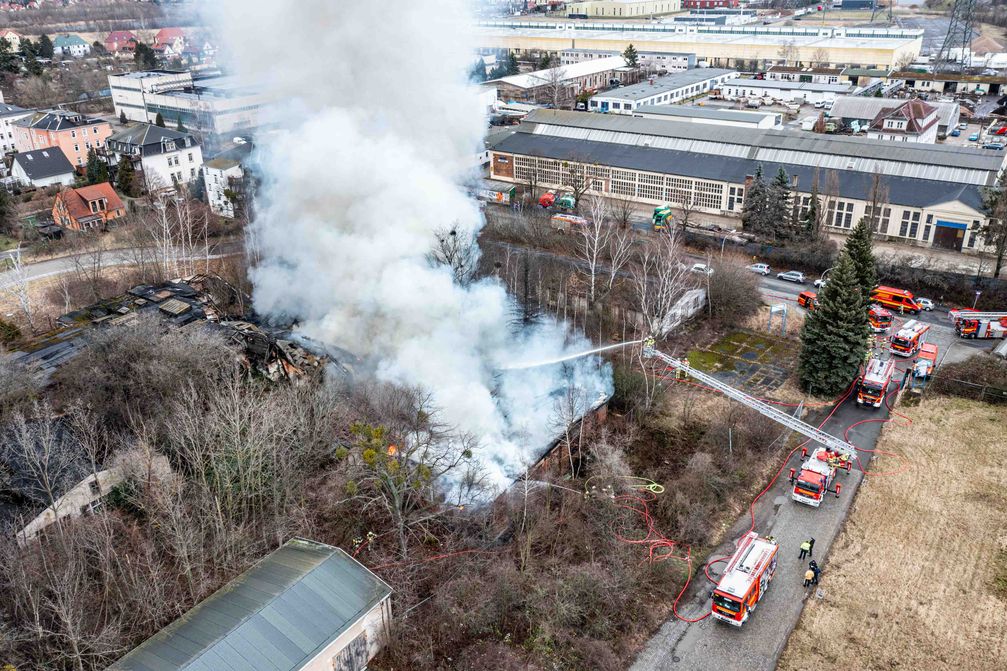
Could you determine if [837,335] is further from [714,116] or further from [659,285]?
[714,116]

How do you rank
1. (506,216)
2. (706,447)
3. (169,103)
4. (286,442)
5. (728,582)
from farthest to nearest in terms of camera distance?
(169,103)
(506,216)
(706,447)
(286,442)
(728,582)

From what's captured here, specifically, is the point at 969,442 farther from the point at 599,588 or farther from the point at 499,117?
the point at 499,117

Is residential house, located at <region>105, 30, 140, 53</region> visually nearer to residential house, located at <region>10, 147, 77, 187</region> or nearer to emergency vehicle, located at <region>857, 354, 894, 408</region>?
residential house, located at <region>10, 147, 77, 187</region>

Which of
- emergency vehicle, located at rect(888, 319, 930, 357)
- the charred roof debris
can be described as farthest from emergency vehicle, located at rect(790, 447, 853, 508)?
the charred roof debris

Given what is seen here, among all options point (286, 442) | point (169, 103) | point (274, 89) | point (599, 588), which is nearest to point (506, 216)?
point (274, 89)

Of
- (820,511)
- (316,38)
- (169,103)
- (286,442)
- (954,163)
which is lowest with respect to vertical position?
(820,511)

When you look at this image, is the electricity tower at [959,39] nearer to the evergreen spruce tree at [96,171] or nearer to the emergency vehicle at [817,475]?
the emergency vehicle at [817,475]

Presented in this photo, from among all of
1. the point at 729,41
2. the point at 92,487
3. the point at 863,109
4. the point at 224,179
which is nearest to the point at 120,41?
the point at 224,179
